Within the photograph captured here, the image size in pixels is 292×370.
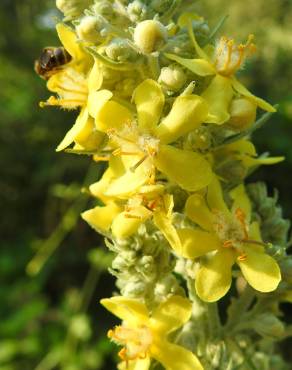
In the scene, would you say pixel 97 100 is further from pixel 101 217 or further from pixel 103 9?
pixel 101 217

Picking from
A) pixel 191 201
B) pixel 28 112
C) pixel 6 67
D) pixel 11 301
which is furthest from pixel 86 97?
pixel 6 67

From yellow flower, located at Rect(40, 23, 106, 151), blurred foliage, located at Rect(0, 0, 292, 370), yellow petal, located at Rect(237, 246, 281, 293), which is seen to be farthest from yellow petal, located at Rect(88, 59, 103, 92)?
blurred foliage, located at Rect(0, 0, 292, 370)

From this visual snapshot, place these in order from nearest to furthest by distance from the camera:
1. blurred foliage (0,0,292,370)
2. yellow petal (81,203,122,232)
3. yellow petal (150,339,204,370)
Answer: yellow petal (150,339,204,370)
yellow petal (81,203,122,232)
blurred foliage (0,0,292,370)

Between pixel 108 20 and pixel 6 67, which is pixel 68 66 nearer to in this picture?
pixel 108 20

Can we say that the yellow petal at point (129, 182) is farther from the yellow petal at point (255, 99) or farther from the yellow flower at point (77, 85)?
the yellow petal at point (255, 99)

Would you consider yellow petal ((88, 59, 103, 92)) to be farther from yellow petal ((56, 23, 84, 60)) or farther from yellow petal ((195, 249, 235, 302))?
yellow petal ((195, 249, 235, 302))
